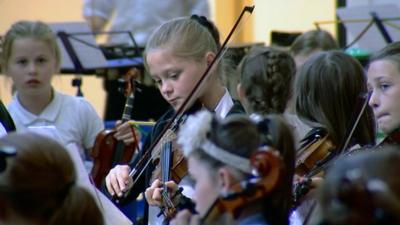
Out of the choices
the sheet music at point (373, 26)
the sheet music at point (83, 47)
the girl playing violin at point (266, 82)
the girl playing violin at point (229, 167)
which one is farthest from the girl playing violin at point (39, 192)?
the sheet music at point (373, 26)

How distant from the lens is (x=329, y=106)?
277 cm

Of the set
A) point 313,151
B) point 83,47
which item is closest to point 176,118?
point 313,151

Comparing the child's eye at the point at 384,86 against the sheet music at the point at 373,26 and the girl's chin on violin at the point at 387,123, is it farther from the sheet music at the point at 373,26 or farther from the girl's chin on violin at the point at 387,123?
the sheet music at the point at 373,26

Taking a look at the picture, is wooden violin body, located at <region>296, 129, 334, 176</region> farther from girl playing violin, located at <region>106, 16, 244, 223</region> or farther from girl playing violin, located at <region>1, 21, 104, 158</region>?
girl playing violin, located at <region>1, 21, 104, 158</region>

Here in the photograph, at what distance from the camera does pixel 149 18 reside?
218 inches

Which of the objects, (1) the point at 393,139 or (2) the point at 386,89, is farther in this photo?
(2) the point at 386,89

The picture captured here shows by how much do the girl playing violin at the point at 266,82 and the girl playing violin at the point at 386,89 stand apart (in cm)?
50

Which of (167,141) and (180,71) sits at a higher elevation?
(180,71)

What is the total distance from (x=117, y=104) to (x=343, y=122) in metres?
2.76

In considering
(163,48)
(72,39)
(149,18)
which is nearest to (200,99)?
(163,48)

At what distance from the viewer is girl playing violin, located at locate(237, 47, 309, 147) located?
3.21 meters

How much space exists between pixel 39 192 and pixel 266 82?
156 centimetres

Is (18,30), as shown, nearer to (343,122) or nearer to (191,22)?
(191,22)

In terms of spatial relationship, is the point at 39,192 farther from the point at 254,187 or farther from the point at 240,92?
the point at 240,92
